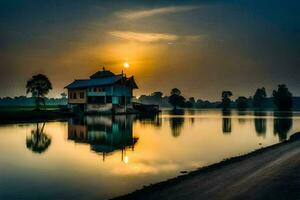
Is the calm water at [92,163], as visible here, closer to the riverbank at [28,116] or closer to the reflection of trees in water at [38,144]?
the reflection of trees in water at [38,144]

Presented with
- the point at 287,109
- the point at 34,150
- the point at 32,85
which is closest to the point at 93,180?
the point at 34,150

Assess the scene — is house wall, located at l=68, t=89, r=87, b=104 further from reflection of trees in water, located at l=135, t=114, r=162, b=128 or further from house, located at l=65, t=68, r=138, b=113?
reflection of trees in water, located at l=135, t=114, r=162, b=128

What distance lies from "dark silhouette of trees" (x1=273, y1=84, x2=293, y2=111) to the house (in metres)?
82.2

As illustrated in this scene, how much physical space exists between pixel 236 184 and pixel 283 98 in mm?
145791

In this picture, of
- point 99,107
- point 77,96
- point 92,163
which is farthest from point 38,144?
point 77,96

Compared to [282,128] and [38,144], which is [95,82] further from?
[38,144]

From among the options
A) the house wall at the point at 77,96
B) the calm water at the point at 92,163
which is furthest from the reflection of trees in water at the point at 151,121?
the calm water at the point at 92,163

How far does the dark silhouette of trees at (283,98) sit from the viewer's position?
14885 centimetres

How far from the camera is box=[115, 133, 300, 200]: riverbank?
12.5 meters

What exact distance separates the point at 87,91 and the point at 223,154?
71.1 metres

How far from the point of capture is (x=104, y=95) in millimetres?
89688

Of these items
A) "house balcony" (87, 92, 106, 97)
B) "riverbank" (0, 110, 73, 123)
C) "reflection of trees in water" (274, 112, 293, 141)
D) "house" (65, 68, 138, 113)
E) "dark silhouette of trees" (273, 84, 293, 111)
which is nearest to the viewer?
"reflection of trees in water" (274, 112, 293, 141)

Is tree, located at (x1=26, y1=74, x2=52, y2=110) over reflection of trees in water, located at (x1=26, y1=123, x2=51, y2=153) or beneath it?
over

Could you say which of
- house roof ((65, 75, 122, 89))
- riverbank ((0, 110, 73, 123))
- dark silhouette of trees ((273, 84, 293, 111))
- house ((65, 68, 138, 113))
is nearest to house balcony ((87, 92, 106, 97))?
house ((65, 68, 138, 113))
